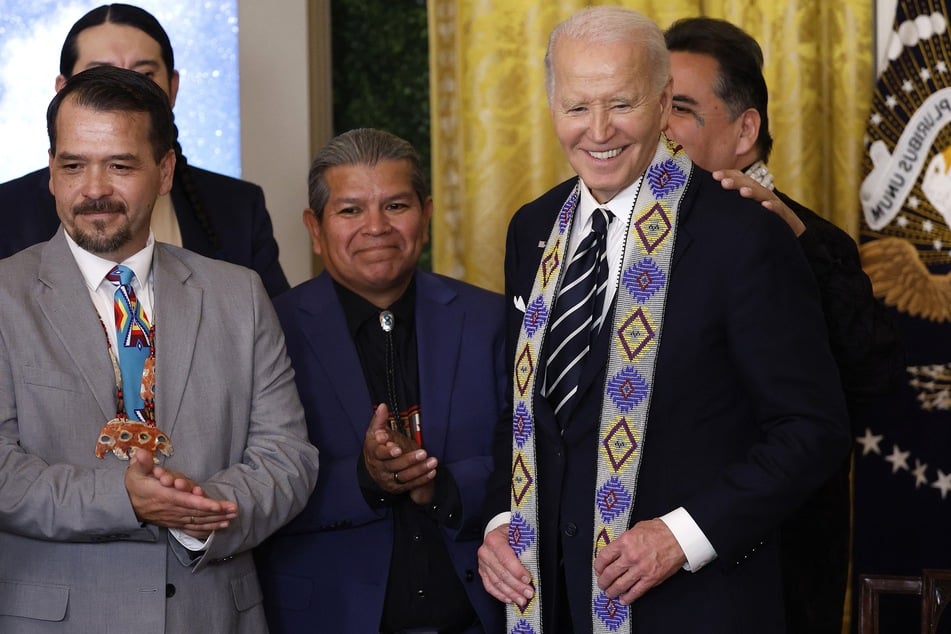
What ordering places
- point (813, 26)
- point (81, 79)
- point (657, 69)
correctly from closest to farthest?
point (657, 69) < point (81, 79) < point (813, 26)

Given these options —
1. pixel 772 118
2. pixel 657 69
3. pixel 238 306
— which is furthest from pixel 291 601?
pixel 772 118

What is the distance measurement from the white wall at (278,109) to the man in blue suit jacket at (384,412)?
122cm

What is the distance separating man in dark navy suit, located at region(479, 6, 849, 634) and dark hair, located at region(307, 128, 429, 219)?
0.76 m

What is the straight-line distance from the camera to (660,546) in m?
2.17

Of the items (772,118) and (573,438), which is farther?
(772,118)

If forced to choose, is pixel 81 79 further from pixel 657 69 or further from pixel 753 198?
pixel 753 198

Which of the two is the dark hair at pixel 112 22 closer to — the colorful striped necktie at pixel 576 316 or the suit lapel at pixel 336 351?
the suit lapel at pixel 336 351

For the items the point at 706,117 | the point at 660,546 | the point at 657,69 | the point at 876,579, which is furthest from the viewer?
the point at 706,117

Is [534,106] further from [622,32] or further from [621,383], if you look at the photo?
[621,383]

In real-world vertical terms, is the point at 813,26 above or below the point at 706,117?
above

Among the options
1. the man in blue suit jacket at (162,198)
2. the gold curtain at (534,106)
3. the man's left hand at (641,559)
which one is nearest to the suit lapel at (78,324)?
the man in blue suit jacket at (162,198)

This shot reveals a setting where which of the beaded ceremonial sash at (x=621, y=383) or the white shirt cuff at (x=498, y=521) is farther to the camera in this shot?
the white shirt cuff at (x=498, y=521)

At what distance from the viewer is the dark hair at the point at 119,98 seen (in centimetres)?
253

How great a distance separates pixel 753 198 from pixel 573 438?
0.56m
